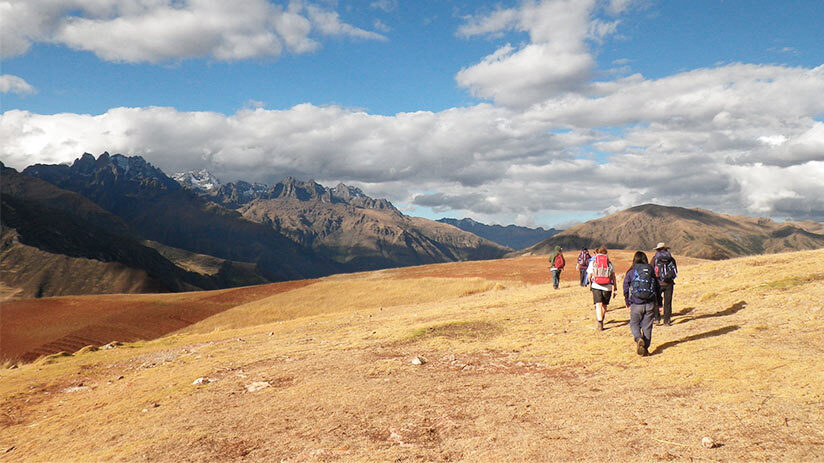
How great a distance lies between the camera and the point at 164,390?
11969 millimetres

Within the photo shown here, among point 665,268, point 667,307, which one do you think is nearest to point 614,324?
point 667,307

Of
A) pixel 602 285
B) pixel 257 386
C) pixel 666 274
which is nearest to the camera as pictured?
pixel 257 386

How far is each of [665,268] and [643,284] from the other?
3.66 meters

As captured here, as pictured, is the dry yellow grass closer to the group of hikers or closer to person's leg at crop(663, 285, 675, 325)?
person's leg at crop(663, 285, 675, 325)

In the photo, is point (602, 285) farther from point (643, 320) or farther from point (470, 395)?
point (470, 395)

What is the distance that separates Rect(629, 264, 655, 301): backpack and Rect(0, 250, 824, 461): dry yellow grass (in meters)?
1.48

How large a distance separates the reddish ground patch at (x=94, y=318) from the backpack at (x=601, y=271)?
29343mm

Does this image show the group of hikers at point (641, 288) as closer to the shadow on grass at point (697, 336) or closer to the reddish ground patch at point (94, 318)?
the shadow on grass at point (697, 336)

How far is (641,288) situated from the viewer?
12562 mm

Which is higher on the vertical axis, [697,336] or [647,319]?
[647,319]

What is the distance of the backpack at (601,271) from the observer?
15.7 m

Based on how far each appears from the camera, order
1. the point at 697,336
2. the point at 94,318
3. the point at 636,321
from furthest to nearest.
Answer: the point at 94,318 < the point at 697,336 < the point at 636,321

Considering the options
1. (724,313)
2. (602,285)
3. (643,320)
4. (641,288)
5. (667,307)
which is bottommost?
(724,313)

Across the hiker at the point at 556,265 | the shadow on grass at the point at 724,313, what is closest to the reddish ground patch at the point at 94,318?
the hiker at the point at 556,265
